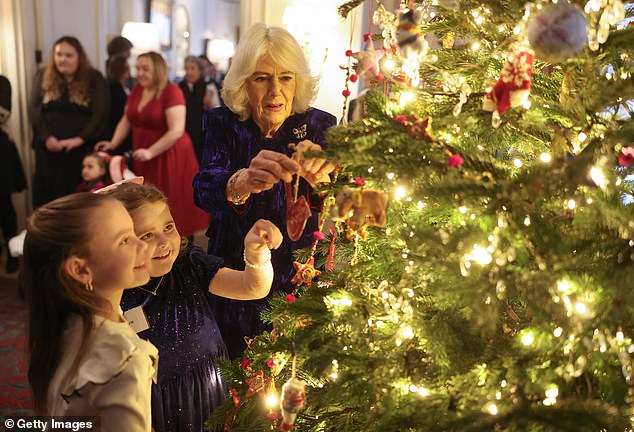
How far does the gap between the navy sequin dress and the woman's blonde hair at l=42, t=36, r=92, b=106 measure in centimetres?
305

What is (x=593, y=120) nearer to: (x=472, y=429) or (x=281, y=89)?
(x=472, y=429)

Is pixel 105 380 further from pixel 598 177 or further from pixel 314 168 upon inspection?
pixel 598 177

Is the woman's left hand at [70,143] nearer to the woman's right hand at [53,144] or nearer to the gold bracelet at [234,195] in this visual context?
the woman's right hand at [53,144]

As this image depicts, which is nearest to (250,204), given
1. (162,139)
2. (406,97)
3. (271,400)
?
(271,400)

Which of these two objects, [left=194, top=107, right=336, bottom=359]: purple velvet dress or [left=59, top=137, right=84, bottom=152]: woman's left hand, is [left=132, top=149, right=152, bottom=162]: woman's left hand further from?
[left=194, top=107, right=336, bottom=359]: purple velvet dress

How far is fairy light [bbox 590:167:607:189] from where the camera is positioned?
0.84 metres

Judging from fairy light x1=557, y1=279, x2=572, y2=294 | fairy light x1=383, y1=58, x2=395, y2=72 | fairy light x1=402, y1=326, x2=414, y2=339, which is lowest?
fairy light x1=402, y1=326, x2=414, y2=339

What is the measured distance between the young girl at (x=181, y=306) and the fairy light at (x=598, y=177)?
68 cm

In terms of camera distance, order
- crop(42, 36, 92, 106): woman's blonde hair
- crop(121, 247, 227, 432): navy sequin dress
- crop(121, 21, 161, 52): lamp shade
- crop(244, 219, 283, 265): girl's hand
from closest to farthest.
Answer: crop(244, 219, 283, 265): girl's hand, crop(121, 247, 227, 432): navy sequin dress, crop(42, 36, 92, 106): woman's blonde hair, crop(121, 21, 161, 52): lamp shade

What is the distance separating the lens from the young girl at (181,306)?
136 cm

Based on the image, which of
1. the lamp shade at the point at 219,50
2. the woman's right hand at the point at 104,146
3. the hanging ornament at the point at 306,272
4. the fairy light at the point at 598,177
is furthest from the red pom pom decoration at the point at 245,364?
the lamp shade at the point at 219,50

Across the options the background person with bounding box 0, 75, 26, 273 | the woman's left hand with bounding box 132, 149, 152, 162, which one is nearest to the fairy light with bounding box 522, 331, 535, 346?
the woman's left hand with bounding box 132, 149, 152, 162

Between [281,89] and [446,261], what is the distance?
91 centimetres

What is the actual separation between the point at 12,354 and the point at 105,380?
254cm
